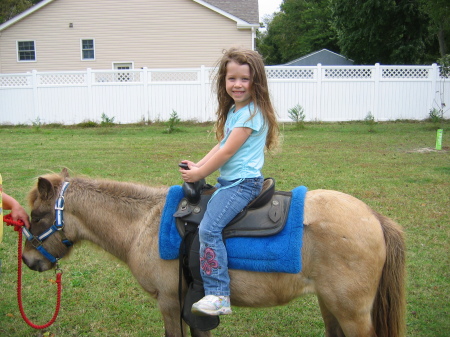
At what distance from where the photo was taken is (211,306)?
285cm

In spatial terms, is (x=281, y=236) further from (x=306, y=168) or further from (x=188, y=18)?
(x=188, y=18)

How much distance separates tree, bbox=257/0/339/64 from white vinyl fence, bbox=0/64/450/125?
28.7m

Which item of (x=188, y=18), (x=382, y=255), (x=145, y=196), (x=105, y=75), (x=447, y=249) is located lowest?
(x=447, y=249)

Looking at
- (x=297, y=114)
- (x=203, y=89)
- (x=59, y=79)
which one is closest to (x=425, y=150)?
(x=297, y=114)

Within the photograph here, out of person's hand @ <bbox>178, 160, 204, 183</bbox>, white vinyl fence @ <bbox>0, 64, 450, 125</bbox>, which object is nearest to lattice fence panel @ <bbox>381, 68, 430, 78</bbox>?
white vinyl fence @ <bbox>0, 64, 450, 125</bbox>

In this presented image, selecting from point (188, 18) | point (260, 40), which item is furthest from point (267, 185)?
point (260, 40)

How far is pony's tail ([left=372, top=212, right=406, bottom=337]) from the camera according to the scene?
3.01 meters

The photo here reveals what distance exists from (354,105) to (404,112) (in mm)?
2293

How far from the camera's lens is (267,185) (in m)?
3.16

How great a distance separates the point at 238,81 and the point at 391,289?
1807mm

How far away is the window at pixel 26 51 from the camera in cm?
2669

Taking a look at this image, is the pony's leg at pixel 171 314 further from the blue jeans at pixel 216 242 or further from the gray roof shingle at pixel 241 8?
the gray roof shingle at pixel 241 8

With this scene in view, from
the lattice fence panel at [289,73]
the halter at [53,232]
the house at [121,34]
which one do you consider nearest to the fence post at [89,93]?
the house at [121,34]

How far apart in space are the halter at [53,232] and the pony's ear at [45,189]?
8 cm
